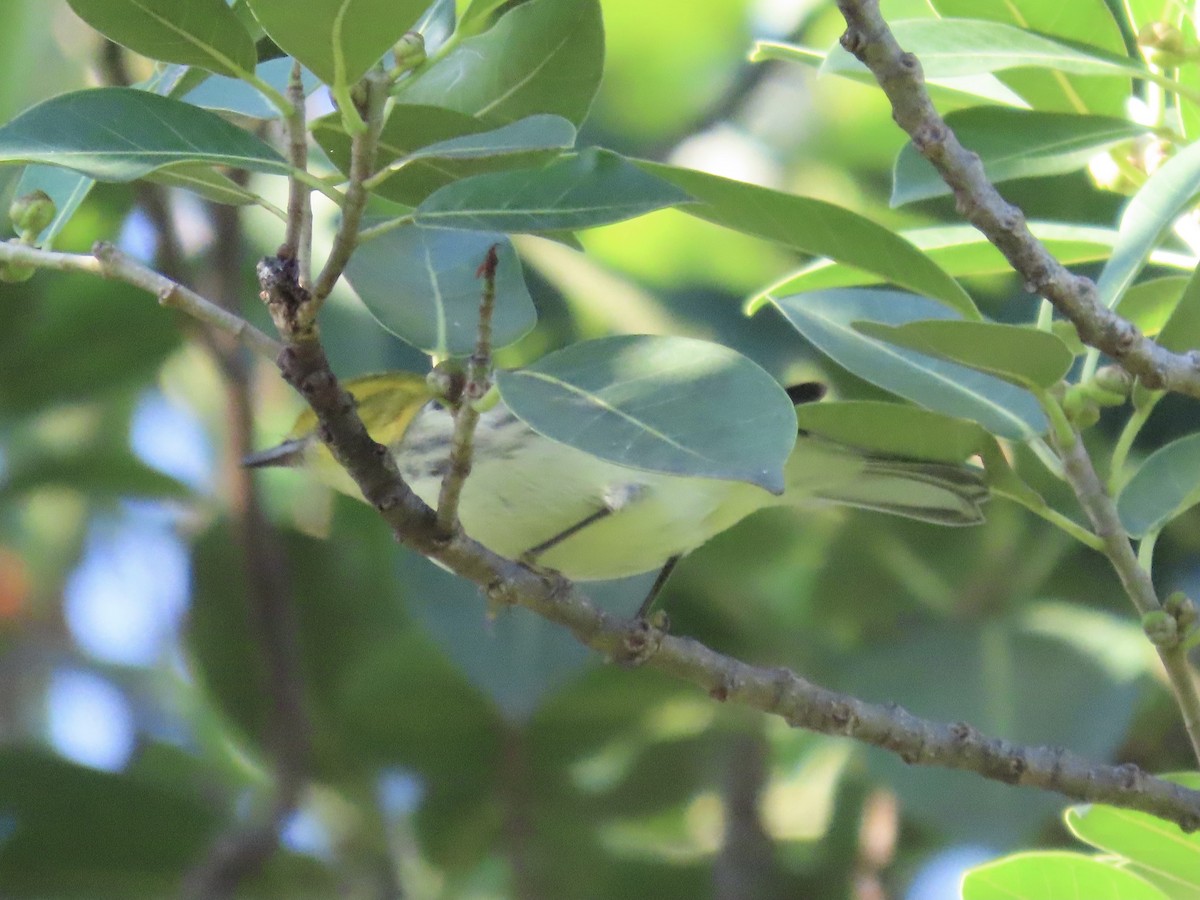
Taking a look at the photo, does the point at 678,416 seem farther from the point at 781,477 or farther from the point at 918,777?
the point at 918,777

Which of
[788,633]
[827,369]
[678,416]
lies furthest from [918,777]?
[678,416]

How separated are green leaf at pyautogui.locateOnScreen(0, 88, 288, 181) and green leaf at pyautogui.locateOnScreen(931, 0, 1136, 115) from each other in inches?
32.4

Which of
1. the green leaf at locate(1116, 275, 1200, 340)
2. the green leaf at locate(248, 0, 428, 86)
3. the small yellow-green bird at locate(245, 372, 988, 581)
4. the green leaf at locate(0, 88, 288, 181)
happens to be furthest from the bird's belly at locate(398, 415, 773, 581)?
the green leaf at locate(248, 0, 428, 86)

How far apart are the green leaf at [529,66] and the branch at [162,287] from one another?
0.99 ft

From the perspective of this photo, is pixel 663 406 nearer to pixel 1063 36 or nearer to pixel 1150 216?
pixel 1150 216

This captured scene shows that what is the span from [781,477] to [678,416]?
0.11 metres

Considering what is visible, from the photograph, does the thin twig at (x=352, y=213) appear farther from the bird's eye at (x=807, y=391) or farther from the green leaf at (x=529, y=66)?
the bird's eye at (x=807, y=391)

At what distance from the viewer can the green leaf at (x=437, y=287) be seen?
1.17 metres

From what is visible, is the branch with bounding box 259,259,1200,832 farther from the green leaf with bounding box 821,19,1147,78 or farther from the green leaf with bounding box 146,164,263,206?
the green leaf with bounding box 821,19,1147,78

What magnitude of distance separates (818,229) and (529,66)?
0.30 meters

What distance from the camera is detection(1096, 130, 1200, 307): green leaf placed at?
121cm

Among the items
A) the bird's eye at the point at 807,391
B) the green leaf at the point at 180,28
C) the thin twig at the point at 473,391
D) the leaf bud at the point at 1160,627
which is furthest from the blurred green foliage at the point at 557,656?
the green leaf at the point at 180,28

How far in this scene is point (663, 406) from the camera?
98cm

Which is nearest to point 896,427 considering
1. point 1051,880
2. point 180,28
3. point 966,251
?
point 966,251
